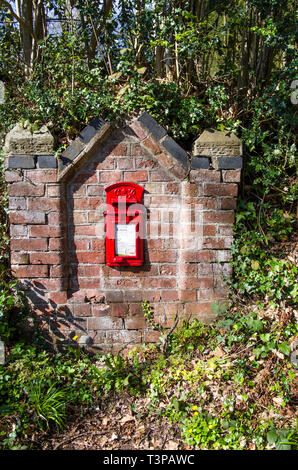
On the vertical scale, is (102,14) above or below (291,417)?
above

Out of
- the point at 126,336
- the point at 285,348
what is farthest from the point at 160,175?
the point at 285,348

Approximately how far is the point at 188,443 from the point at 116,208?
215 cm

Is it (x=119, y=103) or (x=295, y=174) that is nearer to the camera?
(x=119, y=103)

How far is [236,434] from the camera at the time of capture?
94.0 inches

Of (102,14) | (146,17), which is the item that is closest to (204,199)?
(146,17)

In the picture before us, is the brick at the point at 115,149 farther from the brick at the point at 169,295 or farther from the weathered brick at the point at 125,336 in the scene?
the weathered brick at the point at 125,336

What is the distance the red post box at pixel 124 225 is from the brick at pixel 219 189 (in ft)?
2.18

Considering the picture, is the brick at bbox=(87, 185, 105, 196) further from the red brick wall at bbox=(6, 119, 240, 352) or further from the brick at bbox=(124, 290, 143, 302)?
the brick at bbox=(124, 290, 143, 302)

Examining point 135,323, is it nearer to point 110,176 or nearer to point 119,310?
point 119,310

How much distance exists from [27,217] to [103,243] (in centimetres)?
82

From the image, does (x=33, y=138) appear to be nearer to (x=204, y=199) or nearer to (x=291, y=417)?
(x=204, y=199)

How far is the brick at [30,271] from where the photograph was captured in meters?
3.24

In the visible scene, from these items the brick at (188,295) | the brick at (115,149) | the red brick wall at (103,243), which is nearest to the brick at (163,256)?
the red brick wall at (103,243)

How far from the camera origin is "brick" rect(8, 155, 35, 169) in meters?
3.07
